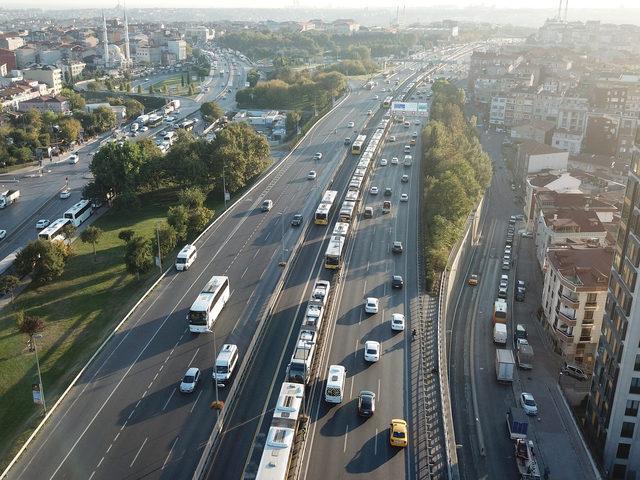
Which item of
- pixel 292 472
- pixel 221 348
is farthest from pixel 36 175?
pixel 292 472

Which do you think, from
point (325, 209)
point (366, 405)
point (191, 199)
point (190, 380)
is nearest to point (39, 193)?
point (191, 199)

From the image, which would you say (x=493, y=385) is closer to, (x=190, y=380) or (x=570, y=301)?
(x=570, y=301)

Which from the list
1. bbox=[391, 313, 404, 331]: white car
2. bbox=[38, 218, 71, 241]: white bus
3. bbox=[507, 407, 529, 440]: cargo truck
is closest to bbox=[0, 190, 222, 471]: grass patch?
bbox=[38, 218, 71, 241]: white bus

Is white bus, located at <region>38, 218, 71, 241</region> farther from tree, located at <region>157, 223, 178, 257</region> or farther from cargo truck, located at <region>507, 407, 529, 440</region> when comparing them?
cargo truck, located at <region>507, 407, 529, 440</region>

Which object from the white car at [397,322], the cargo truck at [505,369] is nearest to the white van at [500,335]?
the cargo truck at [505,369]

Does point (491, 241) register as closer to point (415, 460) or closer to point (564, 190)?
point (564, 190)
